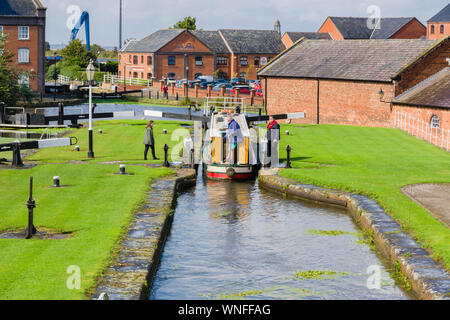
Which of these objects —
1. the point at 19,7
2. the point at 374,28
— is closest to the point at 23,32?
the point at 19,7

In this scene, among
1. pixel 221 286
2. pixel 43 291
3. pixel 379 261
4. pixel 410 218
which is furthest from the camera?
pixel 410 218

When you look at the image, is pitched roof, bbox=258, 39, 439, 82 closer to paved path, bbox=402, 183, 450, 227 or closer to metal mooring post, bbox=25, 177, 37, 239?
paved path, bbox=402, 183, 450, 227

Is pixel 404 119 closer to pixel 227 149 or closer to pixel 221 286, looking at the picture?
pixel 227 149

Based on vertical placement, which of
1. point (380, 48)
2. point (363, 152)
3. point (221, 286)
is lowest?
point (221, 286)

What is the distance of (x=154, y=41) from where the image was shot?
10344 cm

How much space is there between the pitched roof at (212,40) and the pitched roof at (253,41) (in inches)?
34.7

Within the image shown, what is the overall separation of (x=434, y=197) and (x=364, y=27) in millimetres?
91888

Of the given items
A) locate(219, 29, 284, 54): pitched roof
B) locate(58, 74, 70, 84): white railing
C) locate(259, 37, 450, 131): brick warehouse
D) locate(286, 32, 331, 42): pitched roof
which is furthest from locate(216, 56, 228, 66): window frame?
locate(259, 37, 450, 131): brick warehouse

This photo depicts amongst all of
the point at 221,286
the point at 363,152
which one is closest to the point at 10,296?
the point at 221,286

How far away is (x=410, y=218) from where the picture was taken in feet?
58.3

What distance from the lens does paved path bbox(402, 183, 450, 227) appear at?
60.3 feet

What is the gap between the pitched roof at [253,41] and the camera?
106562mm

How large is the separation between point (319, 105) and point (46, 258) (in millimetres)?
41651

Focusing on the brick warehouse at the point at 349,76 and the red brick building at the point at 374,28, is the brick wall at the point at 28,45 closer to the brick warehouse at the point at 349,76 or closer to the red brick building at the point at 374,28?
the brick warehouse at the point at 349,76
